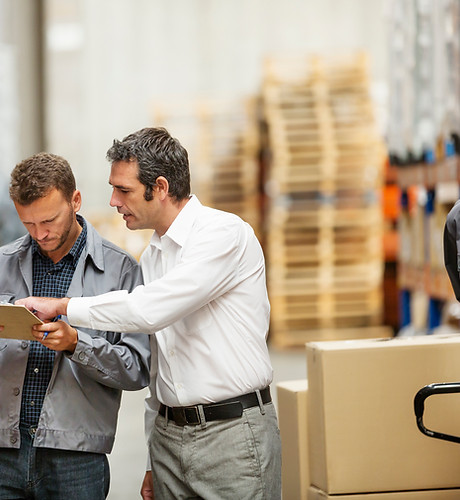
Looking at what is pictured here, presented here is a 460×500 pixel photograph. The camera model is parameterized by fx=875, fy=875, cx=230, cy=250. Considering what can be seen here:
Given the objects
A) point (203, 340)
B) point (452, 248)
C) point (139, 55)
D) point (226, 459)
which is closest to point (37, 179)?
point (203, 340)

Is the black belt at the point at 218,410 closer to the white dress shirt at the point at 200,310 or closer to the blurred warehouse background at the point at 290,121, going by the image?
the white dress shirt at the point at 200,310

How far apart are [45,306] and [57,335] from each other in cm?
10

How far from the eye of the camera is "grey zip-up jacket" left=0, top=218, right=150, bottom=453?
8.41ft

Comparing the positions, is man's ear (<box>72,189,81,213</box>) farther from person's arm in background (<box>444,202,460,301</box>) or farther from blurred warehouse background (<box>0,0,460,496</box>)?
blurred warehouse background (<box>0,0,460,496</box>)

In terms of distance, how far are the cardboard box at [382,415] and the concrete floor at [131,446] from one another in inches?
103

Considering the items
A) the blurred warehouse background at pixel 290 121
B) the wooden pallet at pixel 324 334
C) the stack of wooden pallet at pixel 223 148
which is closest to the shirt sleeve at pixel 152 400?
the blurred warehouse background at pixel 290 121

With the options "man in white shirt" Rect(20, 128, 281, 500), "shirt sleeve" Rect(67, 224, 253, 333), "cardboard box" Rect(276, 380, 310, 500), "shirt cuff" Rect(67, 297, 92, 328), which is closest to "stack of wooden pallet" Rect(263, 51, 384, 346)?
"cardboard box" Rect(276, 380, 310, 500)

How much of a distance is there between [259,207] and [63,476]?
951cm

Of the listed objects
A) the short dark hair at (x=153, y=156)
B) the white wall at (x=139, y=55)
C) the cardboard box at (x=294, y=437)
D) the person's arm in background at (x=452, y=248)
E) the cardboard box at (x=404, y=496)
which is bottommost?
the cardboard box at (x=404, y=496)

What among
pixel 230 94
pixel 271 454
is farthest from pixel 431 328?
pixel 230 94

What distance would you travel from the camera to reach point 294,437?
11.2 ft

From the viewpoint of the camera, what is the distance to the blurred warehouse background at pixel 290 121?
279 inches

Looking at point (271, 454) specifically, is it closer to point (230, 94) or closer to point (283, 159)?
point (283, 159)

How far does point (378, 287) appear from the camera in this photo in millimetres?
10883
